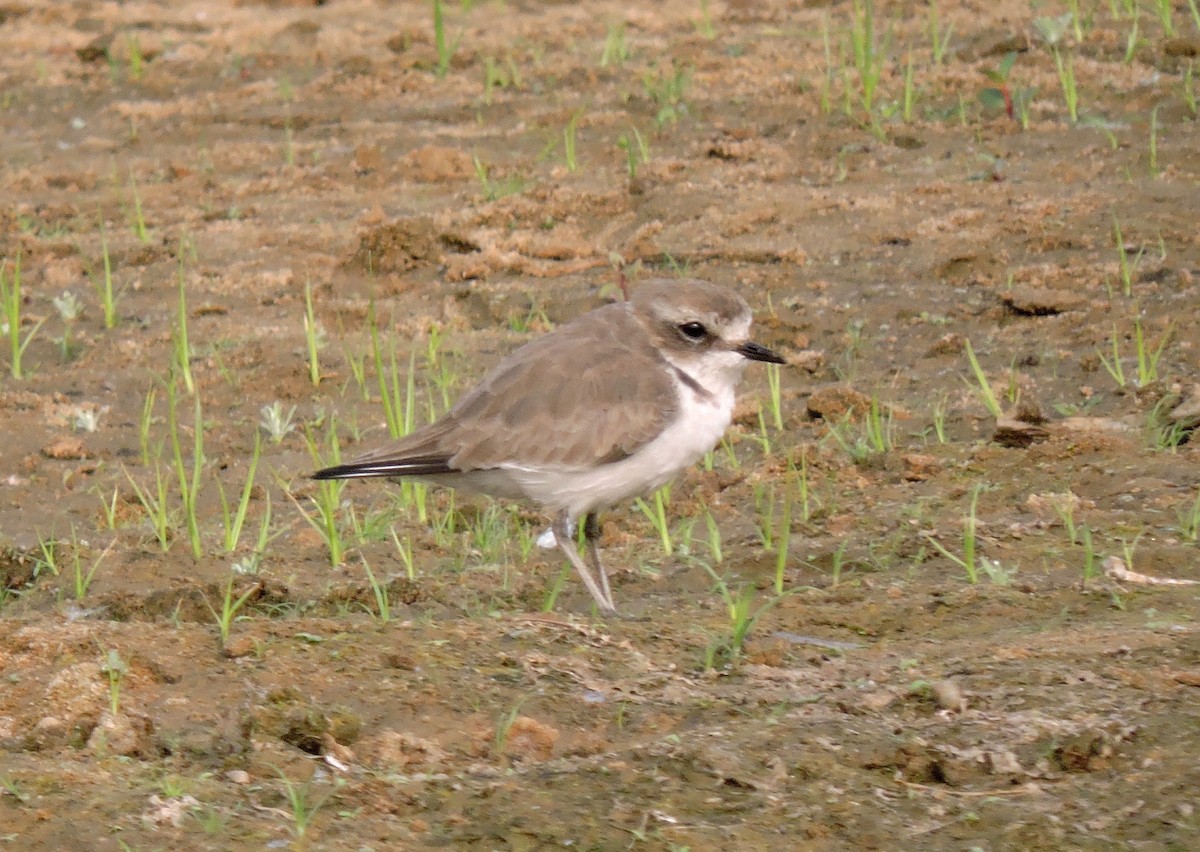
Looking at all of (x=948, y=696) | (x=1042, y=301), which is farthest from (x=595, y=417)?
(x=1042, y=301)

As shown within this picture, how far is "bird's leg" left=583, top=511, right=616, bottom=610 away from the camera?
4.89 metres

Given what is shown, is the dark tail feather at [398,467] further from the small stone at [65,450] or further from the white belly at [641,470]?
the small stone at [65,450]

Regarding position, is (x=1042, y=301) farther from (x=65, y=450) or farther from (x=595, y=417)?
(x=65, y=450)

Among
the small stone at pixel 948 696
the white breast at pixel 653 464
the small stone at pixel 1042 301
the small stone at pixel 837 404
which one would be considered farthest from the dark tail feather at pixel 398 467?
the small stone at pixel 1042 301

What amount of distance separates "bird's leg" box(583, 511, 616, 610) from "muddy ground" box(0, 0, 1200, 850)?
4.1 inches

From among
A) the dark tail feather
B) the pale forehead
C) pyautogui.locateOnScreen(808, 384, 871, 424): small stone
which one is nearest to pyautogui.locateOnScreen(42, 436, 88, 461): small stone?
the dark tail feather

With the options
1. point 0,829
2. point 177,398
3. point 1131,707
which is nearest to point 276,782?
point 0,829

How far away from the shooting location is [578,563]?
487 cm

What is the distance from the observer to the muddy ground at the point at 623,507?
10.5ft

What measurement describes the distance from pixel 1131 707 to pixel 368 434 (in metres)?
3.74

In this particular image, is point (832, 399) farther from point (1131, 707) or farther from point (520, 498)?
point (1131, 707)

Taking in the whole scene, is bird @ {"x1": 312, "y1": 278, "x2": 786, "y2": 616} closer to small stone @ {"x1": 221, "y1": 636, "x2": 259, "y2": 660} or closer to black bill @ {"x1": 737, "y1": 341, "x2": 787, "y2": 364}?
black bill @ {"x1": 737, "y1": 341, "x2": 787, "y2": 364}

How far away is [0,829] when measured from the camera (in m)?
2.95

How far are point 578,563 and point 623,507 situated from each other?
128 centimetres
